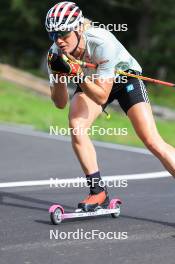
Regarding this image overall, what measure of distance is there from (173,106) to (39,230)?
2481cm

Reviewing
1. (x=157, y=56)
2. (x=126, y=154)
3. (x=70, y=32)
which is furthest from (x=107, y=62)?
(x=157, y=56)

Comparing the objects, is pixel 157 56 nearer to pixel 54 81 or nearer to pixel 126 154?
pixel 126 154

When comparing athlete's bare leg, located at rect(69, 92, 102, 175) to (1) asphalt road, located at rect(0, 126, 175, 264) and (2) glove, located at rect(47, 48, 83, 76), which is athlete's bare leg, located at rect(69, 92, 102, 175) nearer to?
(1) asphalt road, located at rect(0, 126, 175, 264)

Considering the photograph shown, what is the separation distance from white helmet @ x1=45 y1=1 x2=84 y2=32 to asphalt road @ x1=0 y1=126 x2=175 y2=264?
5.72 ft

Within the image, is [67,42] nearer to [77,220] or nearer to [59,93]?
[59,93]

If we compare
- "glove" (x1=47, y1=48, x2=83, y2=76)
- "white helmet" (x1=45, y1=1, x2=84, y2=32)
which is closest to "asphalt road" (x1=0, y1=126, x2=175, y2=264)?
"glove" (x1=47, y1=48, x2=83, y2=76)

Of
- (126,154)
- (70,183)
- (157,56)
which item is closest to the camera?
(70,183)

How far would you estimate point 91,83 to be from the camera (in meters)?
6.90

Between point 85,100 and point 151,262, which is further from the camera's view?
point 85,100

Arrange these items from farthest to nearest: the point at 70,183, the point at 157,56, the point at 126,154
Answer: the point at 157,56
the point at 126,154
the point at 70,183

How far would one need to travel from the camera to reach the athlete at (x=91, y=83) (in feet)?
22.8

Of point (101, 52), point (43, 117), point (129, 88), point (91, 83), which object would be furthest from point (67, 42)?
point (43, 117)

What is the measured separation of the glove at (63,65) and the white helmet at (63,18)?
0.23 m

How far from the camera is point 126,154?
45.3 feet
